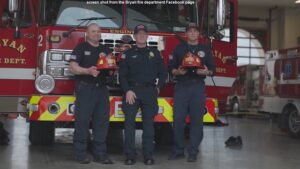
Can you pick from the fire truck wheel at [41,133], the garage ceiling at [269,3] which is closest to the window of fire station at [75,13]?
the fire truck wheel at [41,133]

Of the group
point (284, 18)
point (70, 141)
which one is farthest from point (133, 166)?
point (284, 18)

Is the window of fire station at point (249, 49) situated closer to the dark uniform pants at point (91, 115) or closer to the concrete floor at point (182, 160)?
the concrete floor at point (182, 160)

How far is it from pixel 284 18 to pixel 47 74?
23.6m

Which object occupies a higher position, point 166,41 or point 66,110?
point 166,41

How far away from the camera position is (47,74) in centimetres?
721

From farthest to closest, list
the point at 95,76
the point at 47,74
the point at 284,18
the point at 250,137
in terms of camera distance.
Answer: the point at 284,18, the point at 250,137, the point at 47,74, the point at 95,76

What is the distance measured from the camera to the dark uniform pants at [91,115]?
682 cm

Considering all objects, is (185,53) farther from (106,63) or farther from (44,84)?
(44,84)

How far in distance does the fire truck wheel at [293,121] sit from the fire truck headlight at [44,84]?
24.3ft

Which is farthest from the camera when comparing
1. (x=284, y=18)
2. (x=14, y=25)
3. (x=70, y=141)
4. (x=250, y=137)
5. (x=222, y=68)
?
(x=284, y=18)

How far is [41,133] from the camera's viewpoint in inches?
347

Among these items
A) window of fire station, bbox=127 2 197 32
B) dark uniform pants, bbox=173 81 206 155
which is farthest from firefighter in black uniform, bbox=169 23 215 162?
window of fire station, bbox=127 2 197 32

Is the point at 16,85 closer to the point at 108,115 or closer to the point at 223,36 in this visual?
the point at 108,115

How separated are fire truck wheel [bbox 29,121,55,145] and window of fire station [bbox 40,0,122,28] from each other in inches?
75.9
